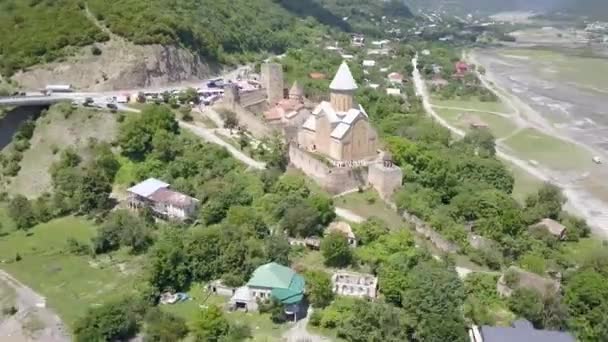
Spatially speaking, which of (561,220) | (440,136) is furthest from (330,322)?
(440,136)

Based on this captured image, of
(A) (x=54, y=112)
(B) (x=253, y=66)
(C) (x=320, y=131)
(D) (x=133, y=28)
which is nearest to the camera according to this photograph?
(C) (x=320, y=131)

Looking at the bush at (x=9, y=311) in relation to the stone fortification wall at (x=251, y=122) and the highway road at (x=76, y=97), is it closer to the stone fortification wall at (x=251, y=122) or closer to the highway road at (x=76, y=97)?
the stone fortification wall at (x=251, y=122)

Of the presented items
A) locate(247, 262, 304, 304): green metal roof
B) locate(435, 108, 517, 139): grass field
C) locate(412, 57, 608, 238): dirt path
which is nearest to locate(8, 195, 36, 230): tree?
locate(247, 262, 304, 304): green metal roof

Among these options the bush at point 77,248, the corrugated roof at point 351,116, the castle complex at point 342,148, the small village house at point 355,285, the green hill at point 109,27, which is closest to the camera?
the small village house at point 355,285

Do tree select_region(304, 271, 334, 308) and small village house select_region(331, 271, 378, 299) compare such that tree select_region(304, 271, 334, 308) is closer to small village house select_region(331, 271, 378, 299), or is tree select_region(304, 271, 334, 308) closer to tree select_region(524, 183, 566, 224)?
small village house select_region(331, 271, 378, 299)

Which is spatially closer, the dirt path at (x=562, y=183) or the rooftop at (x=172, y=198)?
the rooftop at (x=172, y=198)

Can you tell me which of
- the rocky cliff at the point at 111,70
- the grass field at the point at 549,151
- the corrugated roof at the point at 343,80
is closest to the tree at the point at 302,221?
the corrugated roof at the point at 343,80

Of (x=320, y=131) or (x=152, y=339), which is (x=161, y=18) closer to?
(x=320, y=131)
